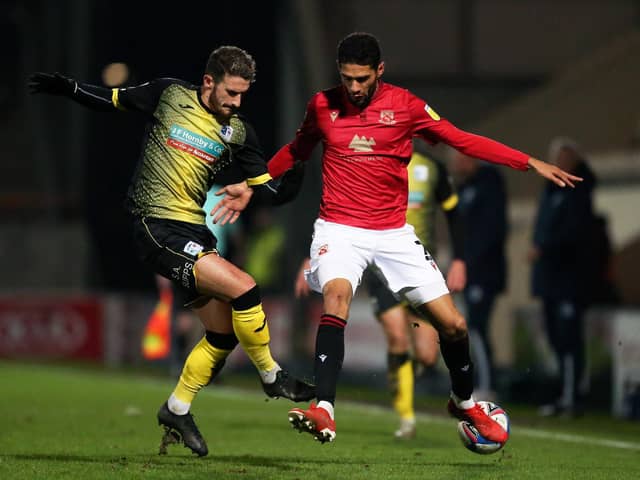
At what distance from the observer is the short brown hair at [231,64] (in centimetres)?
788

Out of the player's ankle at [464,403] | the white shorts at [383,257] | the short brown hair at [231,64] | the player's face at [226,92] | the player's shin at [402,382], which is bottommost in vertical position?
the player's shin at [402,382]

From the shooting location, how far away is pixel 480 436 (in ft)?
26.6

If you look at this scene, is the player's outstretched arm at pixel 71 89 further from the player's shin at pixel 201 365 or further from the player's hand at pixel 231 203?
the player's shin at pixel 201 365

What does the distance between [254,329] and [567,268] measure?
18.6 ft

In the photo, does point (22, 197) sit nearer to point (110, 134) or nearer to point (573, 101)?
point (110, 134)

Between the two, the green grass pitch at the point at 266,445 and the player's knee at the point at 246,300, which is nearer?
the green grass pitch at the point at 266,445

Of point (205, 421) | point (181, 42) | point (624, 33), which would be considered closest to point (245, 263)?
point (181, 42)

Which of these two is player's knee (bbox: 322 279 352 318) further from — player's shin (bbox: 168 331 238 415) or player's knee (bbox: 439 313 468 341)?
player's shin (bbox: 168 331 238 415)

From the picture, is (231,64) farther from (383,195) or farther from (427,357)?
(427,357)

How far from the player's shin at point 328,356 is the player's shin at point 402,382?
2.57m

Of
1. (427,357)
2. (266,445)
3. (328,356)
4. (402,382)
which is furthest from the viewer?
(427,357)

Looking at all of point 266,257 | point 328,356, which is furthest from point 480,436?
point 266,257

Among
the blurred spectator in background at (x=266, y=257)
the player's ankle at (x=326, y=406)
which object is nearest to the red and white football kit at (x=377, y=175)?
the player's ankle at (x=326, y=406)

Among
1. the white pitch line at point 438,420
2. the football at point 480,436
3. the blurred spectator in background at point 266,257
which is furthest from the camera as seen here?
the blurred spectator in background at point 266,257
